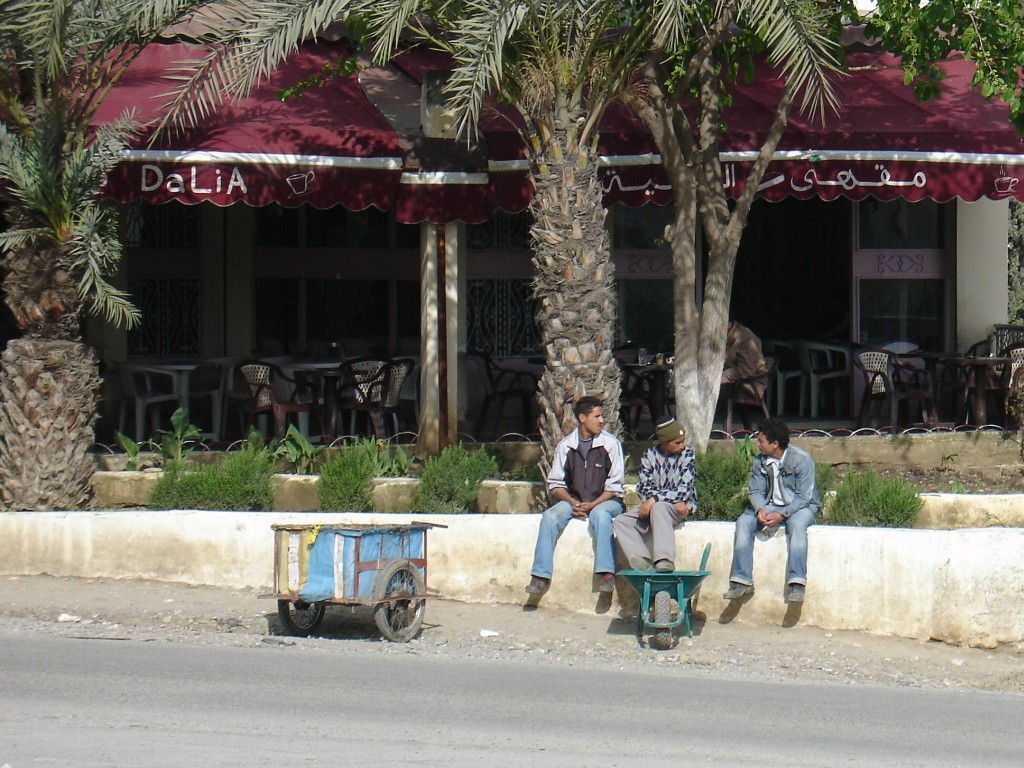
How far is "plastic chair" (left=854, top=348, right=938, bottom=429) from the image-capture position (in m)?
13.5

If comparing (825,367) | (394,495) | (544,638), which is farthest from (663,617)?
(825,367)

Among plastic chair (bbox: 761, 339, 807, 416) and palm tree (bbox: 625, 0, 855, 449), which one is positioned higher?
palm tree (bbox: 625, 0, 855, 449)

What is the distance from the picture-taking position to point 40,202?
1070cm

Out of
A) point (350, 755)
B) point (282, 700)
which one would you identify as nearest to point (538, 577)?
point (282, 700)

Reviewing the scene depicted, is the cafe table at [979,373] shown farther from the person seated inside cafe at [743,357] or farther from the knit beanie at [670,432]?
the knit beanie at [670,432]

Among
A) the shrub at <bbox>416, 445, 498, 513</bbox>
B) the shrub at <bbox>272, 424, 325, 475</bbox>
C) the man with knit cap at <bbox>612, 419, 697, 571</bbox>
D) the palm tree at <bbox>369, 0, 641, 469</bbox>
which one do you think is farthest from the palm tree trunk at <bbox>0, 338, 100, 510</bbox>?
the man with knit cap at <bbox>612, 419, 697, 571</bbox>

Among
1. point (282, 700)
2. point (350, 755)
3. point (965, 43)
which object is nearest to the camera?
point (350, 755)

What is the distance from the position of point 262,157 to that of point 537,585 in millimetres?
4412

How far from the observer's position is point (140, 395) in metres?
13.5

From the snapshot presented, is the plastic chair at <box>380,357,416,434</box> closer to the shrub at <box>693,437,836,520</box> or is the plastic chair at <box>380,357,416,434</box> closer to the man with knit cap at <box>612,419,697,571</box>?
the shrub at <box>693,437,836,520</box>

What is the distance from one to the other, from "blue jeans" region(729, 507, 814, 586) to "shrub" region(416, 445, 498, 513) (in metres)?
2.35

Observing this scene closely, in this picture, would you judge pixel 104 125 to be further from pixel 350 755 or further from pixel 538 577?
pixel 350 755

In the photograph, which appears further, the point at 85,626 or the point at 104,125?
the point at 104,125

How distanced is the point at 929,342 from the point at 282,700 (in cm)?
1036
